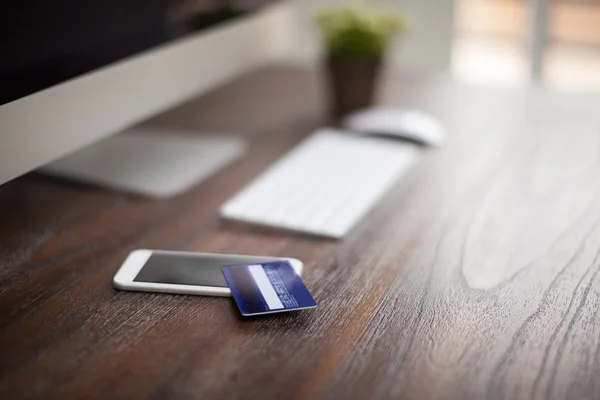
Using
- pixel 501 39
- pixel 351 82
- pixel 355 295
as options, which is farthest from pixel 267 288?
pixel 501 39

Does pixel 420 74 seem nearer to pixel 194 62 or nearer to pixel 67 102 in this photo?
pixel 194 62

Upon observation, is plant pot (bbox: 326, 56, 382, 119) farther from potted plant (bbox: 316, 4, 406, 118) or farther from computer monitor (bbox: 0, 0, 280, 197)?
computer monitor (bbox: 0, 0, 280, 197)

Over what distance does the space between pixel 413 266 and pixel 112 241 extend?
1.04ft

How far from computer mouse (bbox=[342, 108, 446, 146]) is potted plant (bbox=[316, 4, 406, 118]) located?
0.16ft

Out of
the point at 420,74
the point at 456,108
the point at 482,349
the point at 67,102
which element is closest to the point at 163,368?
the point at 482,349

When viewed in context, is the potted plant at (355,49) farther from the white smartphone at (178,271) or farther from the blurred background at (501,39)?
the white smartphone at (178,271)

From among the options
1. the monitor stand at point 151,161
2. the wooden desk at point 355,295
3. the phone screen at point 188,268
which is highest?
the monitor stand at point 151,161

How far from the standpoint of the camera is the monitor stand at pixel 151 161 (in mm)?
983

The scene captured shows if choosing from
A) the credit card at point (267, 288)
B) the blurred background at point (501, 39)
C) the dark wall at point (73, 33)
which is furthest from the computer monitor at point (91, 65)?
the blurred background at point (501, 39)

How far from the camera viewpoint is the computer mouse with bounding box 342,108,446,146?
1128 mm

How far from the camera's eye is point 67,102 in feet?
2.85

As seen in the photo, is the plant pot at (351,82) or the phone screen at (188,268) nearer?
the phone screen at (188,268)

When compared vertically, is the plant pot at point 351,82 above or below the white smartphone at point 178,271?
above

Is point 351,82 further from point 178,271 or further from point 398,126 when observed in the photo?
point 178,271
